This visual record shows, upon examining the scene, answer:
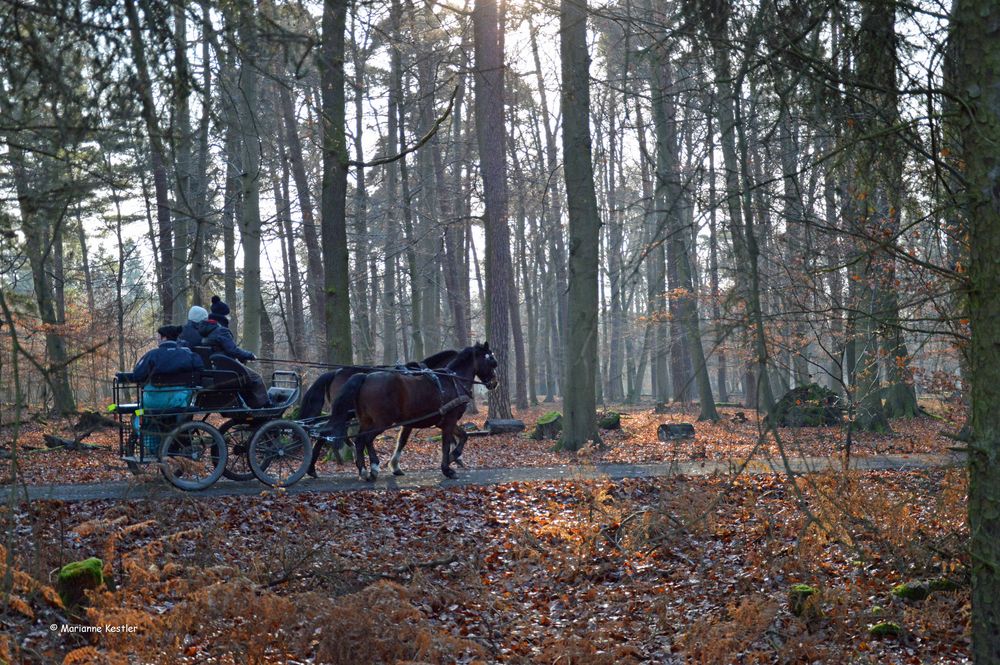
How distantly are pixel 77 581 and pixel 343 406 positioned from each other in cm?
542

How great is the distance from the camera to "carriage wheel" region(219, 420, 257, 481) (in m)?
11.2

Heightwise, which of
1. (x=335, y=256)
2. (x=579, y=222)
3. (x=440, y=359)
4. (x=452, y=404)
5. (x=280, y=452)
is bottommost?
(x=280, y=452)

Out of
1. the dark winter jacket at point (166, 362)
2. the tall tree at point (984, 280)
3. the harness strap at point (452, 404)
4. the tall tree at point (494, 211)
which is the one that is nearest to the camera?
the tall tree at point (984, 280)

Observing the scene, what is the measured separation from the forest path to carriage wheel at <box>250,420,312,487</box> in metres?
0.18

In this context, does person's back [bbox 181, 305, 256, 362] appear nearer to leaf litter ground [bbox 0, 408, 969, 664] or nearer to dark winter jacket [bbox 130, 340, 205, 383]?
dark winter jacket [bbox 130, 340, 205, 383]

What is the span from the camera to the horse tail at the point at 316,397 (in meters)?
12.0

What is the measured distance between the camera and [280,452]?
11336 millimetres

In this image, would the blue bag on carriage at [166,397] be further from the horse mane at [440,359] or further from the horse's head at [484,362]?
the horse's head at [484,362]

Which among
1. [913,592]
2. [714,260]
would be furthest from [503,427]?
[913,592]

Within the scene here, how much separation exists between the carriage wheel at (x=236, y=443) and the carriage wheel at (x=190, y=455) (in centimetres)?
29

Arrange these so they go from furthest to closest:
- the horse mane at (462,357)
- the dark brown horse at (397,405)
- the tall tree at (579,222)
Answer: the tall tree at (579,222)
the horse mane at (462,357)
the dark brown horse at (397,405)

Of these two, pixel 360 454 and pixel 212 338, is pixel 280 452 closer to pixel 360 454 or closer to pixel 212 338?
pixel 360 454

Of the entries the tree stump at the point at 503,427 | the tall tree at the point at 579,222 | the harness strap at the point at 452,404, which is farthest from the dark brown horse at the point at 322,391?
the tree stump at the point at 503,427

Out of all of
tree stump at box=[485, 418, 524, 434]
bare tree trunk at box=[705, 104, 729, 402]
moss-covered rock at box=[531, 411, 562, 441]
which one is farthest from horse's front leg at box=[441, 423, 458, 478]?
tree stump at box=[485, 418, 524, 434]
